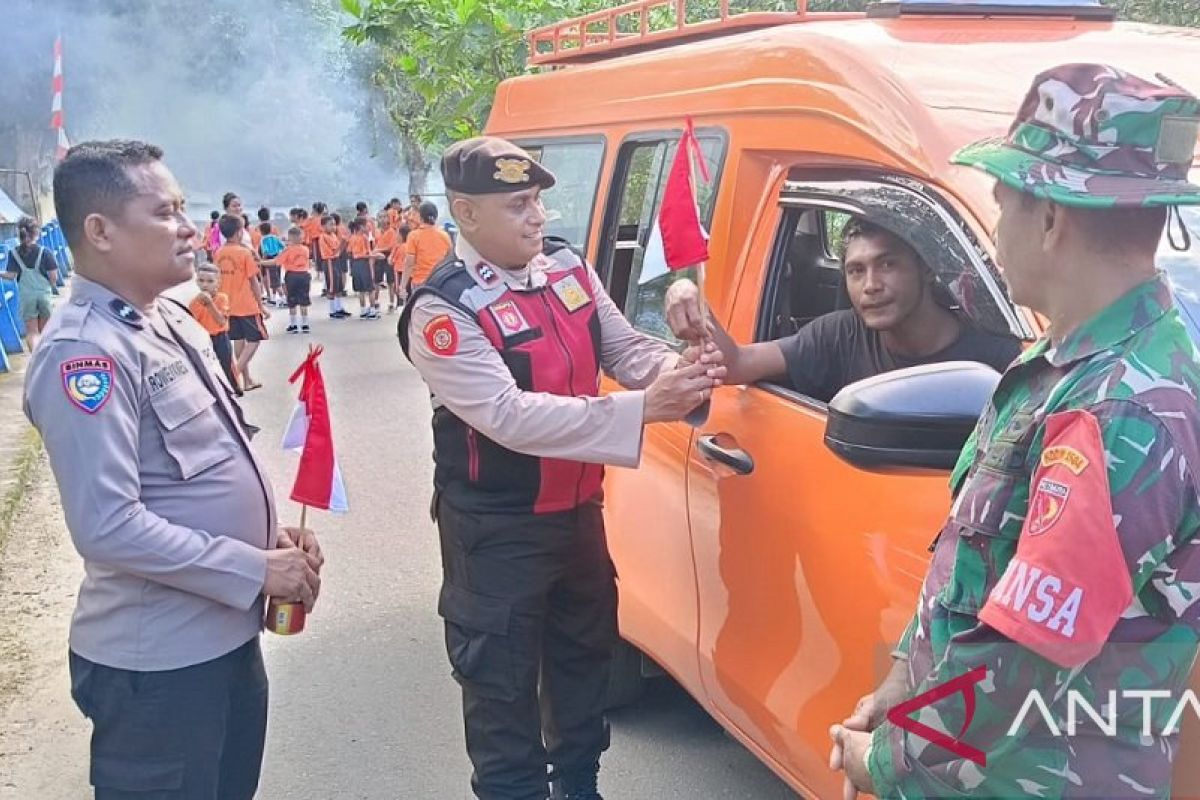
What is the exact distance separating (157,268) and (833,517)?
1.43 metres

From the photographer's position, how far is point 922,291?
2.50 m

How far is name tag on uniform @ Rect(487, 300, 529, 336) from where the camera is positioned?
263 centimetres

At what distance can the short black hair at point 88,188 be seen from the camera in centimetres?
209

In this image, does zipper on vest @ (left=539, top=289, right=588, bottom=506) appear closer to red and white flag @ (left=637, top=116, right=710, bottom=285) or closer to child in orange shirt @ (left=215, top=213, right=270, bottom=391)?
red and white flag @ (left=637, top=116, right=710, bottom=285)

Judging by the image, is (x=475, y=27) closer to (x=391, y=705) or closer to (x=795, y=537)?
(x=391, y=705)

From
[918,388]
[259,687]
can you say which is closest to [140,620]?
[259,687]

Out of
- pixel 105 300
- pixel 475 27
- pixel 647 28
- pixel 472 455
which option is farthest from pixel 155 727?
pixel 475 27

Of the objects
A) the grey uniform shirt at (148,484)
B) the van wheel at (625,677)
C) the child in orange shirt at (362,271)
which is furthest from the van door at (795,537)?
the child in orange shirt at (362,271)

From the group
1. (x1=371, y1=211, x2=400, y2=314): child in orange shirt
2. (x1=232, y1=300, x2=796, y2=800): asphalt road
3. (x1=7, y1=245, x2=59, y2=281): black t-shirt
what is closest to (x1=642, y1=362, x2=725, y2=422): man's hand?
(x1=232, y1=300, x2=796, y2=800): asphalt road

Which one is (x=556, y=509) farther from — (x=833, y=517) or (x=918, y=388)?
(x=918, y=388)

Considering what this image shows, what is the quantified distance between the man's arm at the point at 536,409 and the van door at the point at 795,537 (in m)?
0.26

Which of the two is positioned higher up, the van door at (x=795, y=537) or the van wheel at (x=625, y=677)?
the van door at (x=795, y=537)

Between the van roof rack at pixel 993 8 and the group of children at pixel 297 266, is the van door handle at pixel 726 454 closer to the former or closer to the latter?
the van roof rack at pixel 993 8

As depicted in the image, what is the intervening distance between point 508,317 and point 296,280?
13594 millimetres
